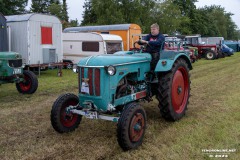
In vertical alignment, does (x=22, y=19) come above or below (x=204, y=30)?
below

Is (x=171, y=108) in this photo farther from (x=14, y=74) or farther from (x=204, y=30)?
(x=204, y=30)

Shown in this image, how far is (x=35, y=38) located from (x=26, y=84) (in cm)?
427

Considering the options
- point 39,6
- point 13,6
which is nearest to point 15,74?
point 13,6

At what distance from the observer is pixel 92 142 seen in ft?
13.7

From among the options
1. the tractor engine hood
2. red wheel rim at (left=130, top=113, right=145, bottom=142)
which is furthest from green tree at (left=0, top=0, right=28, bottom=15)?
red wheel rim at (left=130, top=113, right=145, bottom=142)

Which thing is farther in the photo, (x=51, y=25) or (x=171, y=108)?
(x=51, y=25)

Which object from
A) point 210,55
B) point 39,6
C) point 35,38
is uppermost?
point 39,6

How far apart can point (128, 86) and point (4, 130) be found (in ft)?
6.96

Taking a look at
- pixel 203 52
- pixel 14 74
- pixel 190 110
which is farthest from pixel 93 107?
pixel 203 52

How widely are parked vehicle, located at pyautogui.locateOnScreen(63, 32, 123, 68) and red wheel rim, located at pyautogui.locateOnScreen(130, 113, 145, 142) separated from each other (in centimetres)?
944

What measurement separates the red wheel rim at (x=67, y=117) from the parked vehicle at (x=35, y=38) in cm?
747

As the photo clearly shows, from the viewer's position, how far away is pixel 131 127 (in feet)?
12.6

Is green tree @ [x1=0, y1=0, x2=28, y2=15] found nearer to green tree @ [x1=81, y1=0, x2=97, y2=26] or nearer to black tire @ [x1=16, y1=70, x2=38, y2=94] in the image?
green tree @ [x1=81, y1=0, x2=97, y2=26]

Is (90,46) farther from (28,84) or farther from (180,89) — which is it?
(180,89)
